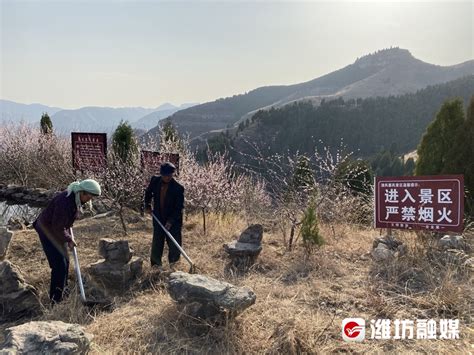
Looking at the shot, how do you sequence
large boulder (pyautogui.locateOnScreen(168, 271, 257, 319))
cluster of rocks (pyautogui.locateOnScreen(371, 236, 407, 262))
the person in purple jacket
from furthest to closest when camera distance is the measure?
cluster of rocks (pyautogui.locateOnScreen(371, 236, 407, 262)) → the person in purple jacket → large boulder (pyautogui.locateOnScreen(168, 271, 257, 319))

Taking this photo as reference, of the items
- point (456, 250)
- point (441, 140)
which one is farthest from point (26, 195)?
point (456, 250)

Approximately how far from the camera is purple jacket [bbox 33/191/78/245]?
402 centimetres

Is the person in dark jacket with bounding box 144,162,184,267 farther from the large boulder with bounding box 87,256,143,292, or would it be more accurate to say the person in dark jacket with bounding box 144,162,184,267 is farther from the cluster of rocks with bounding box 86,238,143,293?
the large boulder with bounding box 87,256,143,292

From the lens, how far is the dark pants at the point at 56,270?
13.8 feet

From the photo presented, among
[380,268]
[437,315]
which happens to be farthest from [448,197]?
[437,315]

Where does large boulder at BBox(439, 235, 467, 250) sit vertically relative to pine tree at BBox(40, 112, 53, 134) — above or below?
below

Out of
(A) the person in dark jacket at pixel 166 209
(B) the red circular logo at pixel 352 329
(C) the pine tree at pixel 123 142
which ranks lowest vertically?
(B) the red circular logo at pixel 352 329

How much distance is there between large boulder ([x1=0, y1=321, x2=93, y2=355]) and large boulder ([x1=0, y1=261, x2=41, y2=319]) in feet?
5.49

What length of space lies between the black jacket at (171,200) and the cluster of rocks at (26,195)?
7551mm

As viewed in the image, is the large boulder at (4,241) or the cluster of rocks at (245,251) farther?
the large boulder at (4,241)

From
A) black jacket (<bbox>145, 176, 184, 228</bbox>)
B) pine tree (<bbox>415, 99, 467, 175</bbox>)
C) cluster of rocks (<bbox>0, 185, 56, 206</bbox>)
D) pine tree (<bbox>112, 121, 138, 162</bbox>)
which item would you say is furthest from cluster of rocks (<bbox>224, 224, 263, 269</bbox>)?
cluster of rocks (<bbox>0, 185, 56, 206</bbox>)

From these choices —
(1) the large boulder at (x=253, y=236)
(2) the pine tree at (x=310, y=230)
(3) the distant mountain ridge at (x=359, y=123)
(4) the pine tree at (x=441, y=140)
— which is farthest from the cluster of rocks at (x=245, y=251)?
(3) the distant mountain ridge at (x=359, y=123)

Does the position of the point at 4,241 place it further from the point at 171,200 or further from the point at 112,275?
the point at 171,200

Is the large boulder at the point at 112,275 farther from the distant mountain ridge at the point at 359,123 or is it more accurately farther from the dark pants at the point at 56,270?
the distant mountain ridge at the point at 359,123
